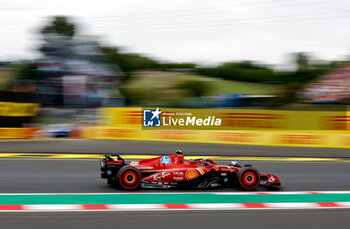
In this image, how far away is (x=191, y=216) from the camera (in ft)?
21.5

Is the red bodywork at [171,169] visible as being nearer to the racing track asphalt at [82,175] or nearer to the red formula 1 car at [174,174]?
the red formula 1 car at [174,174]

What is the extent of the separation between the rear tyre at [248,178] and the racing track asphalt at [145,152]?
3.49ft

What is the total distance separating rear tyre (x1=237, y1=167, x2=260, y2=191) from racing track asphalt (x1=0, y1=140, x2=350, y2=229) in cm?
106

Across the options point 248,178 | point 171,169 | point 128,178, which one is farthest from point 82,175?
point 248,178

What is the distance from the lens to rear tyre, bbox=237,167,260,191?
8.32 metres

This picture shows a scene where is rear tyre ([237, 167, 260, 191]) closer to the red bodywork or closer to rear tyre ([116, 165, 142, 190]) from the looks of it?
the red bodywork

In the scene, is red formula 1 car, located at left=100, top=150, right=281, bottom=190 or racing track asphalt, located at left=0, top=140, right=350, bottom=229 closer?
racing track asphalt, located at left=0, top=140, right=350, bottom=229

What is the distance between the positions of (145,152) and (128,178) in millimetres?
7645

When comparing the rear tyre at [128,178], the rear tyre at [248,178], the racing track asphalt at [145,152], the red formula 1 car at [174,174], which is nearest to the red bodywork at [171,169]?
the red formula 1 car at [174,174]

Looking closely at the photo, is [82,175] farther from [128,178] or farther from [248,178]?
[248,178]

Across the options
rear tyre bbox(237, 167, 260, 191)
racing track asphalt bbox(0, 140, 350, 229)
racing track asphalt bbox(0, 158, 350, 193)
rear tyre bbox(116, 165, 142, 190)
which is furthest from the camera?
racing track asphalt bbox(0, 158, 350, 193)

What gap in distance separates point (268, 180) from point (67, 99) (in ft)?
81.9

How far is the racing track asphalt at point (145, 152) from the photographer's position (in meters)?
6.20

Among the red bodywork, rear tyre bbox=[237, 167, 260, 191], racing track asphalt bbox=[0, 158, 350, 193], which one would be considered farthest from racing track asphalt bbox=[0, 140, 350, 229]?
rear tyre bbox=[237, 167, 260, 191]
